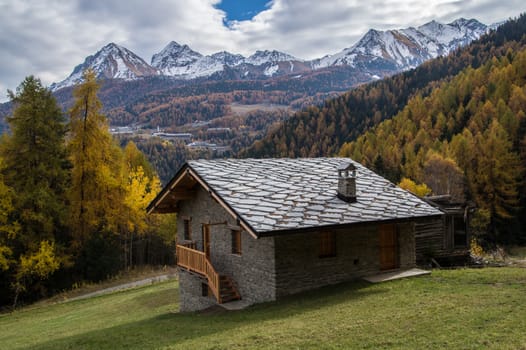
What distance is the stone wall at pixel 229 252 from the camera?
560 inches

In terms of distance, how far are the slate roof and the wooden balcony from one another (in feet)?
10.7

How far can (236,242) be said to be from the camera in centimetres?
1614

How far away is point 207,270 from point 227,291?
1.33m

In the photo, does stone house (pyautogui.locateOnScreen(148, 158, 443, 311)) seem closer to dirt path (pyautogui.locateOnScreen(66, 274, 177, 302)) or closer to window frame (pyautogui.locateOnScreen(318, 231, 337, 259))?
window frame (pyautogui.locateOnScreen(318, 231, 337, 259))

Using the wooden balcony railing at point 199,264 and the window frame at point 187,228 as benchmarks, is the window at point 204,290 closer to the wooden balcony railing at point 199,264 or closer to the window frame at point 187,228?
the wooden balcony railing at point 199,264

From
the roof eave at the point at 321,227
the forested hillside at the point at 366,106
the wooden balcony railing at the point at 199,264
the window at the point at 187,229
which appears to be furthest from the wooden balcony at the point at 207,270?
the forested hillside at the point at 366,106

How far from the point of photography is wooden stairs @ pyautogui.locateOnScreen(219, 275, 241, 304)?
612 inches

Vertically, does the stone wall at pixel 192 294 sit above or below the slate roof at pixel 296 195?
below

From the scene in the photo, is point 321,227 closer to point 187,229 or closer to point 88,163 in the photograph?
point 187,229

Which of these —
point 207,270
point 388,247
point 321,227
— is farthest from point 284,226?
point 388,247

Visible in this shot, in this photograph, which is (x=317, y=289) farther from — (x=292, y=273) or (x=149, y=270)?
(x=149, y=270)

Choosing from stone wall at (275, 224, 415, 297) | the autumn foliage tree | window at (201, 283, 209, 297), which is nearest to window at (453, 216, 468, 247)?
stone wall at (275, 224, 415, 297)

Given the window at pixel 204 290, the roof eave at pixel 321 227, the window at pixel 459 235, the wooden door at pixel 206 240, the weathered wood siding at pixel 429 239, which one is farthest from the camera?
the window at pixel 459 235

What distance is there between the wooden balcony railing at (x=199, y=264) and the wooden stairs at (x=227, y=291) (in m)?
0.19
